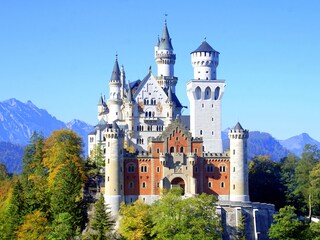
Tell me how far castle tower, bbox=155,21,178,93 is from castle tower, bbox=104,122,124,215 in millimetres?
28223

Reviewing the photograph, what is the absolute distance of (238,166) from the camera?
83062 mm

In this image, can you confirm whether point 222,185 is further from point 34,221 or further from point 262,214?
point 34,221

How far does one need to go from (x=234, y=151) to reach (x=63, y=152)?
2027 cm

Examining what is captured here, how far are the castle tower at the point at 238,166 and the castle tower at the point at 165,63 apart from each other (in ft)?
87.8

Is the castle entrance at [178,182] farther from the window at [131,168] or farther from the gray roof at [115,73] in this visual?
the gray roof at [115,73]

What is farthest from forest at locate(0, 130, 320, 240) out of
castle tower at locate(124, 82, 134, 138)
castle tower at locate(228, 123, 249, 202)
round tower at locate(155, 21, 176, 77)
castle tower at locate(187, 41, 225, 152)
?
round tower at locate(155, 21, 176, 77)

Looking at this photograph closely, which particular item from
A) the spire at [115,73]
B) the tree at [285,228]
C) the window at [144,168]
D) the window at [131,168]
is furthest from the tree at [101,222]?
the spire at [115,73]

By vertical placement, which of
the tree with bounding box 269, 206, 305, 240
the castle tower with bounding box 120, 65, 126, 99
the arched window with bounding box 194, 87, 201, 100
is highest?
the castle tower with bounding box 120, 65, 126, 99

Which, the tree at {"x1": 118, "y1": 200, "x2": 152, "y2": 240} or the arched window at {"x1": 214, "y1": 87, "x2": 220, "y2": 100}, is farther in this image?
the arched window at {"x1": 214, "y1": 87, "x2": 220, "y2": 100}

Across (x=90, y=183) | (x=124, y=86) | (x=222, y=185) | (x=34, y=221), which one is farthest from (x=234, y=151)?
(x=124, y=86)

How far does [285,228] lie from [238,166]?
1109 cm

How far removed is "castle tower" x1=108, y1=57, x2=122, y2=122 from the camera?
106 m

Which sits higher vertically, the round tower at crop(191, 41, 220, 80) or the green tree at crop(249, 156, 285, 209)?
the round tower at crop(191, 41, 220, 80)

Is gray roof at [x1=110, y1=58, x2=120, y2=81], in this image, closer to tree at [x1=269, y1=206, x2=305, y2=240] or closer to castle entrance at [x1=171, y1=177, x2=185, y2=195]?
castle entrance at [x1=171, y1=177, x2=185, y2=195]
